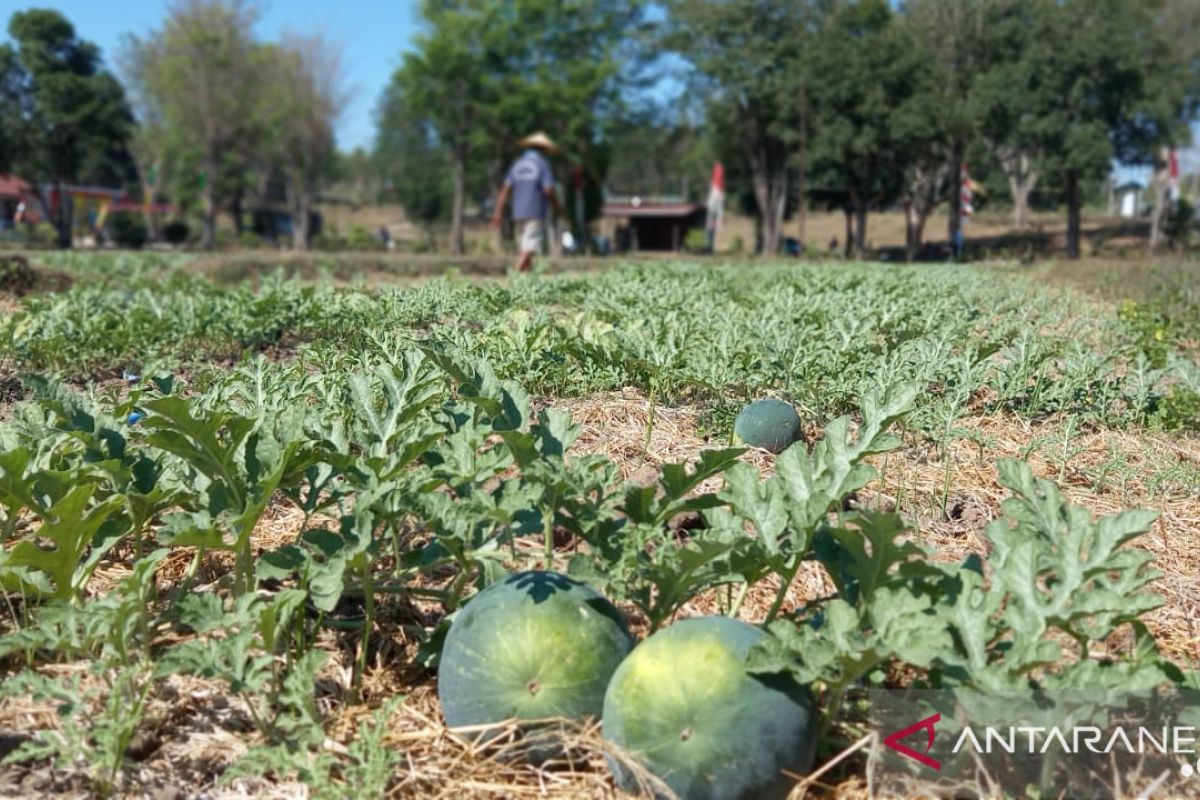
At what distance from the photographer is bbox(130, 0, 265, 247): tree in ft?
138

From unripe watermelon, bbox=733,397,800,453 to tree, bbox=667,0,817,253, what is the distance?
35.9m

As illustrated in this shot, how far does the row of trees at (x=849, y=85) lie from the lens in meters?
35.7

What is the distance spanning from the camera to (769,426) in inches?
150

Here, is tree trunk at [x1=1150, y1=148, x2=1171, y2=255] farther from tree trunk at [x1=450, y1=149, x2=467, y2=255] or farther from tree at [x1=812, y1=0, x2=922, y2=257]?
tree trunk at [x1=450, y1=149, x2=467, y2=255]

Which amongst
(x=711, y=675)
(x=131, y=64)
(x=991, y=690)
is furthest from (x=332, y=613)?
(x=131, y=64)

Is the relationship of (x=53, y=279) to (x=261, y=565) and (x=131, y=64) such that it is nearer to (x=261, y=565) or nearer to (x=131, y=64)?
(x=261, y=565)

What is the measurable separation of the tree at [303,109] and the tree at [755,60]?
52.6 ft

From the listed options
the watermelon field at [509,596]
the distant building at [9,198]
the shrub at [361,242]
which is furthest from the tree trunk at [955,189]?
the distant building at [9,198]

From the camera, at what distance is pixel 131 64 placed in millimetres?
51844

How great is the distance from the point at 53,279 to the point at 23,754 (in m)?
10.8

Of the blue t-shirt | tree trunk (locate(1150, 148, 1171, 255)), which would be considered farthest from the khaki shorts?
tree trunk (locate(1150, 148, 1171, 255))

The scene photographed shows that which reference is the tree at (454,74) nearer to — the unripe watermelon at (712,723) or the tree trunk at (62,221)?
the tree trunk at (62,221)

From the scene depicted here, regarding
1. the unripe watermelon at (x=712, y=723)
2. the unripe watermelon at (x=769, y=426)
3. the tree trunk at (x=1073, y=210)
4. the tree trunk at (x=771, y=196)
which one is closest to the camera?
the unripe watermelon at (x=712, y=723)

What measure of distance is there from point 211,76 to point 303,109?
4.20 metres
